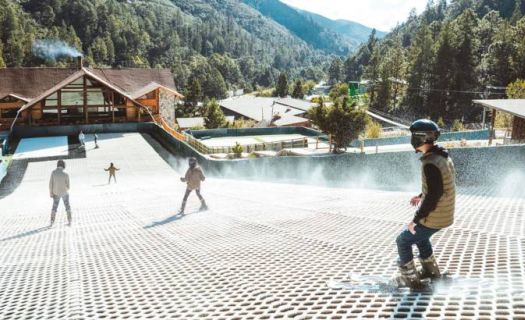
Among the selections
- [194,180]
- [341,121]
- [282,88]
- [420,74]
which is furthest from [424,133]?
[282,88]

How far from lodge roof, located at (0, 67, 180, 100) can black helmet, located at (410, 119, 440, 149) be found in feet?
120

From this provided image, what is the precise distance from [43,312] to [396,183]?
1497 cm

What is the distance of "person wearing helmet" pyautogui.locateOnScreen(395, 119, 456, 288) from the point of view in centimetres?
458

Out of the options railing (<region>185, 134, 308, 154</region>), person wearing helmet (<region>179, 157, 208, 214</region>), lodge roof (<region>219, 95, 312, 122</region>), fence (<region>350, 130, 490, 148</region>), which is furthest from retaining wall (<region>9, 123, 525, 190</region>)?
lodge roof (<region>219, 95, 312, 122</region>)

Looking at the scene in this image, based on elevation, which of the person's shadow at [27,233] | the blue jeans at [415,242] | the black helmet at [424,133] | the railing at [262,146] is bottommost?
the person's shadow at [27,233]

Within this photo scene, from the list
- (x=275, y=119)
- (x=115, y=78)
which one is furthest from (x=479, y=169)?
(x=275, y=119)

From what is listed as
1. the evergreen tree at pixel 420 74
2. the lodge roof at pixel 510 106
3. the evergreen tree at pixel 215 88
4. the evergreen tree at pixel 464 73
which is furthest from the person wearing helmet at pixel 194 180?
the evergreen tree at pixel 215 88

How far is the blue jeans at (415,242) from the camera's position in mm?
4794

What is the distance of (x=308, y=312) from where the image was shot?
4633mm

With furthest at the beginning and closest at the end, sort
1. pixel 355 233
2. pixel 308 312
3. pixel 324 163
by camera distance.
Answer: pixel 324 163 → pixel 355 233 → pixel 308 312

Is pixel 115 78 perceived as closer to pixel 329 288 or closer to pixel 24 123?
Answer: pixel 24 123

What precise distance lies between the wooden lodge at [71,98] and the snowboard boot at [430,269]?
3368 cm

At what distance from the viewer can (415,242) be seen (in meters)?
4.88

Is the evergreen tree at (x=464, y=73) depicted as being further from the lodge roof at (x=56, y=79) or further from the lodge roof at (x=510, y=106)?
the lodge roof at (x=510, y=106)
